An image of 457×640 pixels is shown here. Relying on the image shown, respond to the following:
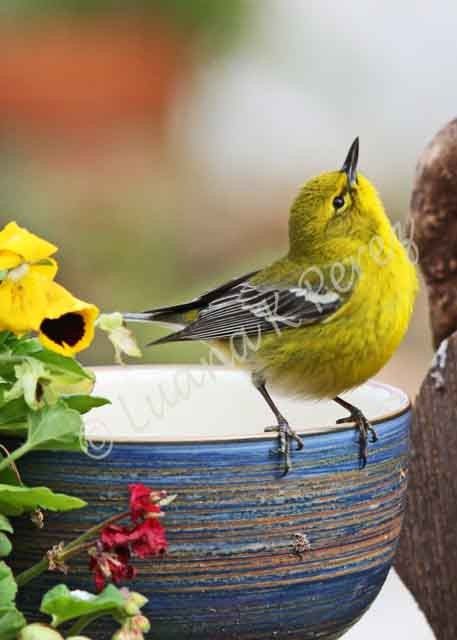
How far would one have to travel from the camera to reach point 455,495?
4.21ft

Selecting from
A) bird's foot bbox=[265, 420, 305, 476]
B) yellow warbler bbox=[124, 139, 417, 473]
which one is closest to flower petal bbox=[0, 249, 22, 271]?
bird's foot bbox=[265, 420, 305, 476]

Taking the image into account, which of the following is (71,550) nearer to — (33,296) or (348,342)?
(33,296)

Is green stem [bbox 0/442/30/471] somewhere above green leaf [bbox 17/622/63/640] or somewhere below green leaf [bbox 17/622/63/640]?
above

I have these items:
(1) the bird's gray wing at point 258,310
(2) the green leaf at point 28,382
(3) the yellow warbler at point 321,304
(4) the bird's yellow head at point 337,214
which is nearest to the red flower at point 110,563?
(2) the green leaf at point 28,382

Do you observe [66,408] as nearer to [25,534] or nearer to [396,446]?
[25,534]

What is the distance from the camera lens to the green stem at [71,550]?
80cm

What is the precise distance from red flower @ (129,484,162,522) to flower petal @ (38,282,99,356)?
0.12m

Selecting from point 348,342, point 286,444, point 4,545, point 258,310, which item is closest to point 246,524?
point 286,444

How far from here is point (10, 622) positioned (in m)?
0.77

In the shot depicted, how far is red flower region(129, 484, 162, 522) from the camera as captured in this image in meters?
0.79

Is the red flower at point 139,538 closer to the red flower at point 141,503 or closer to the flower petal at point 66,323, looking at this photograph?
the red flower at point 141,503

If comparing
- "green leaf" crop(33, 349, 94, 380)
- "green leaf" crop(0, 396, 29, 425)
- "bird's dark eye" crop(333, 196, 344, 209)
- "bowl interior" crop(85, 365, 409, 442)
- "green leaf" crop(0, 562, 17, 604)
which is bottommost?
"bowl interior" crop(85, 365, 409, 442)

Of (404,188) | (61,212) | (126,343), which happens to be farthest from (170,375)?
(404,188)

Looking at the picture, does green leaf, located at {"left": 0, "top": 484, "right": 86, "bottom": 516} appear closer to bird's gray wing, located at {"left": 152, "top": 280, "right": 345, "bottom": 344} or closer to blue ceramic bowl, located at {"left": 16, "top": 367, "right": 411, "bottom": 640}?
blue ceramic bowl, located at {"left": 16, "top": 367, "right": 411, "bottom": 640}
